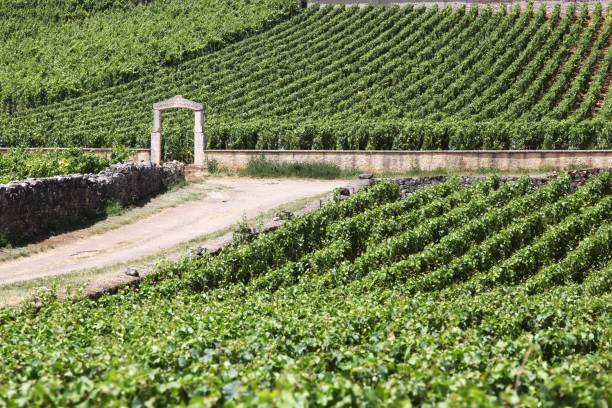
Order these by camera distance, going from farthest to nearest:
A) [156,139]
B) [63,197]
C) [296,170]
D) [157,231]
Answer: [156,139], [296,170], [157,231], [63,197]

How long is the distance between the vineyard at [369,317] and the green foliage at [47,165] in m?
6.95

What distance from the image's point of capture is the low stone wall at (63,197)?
22.2 meters

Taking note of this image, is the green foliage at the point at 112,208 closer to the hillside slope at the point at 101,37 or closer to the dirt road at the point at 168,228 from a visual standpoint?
the dirt road at the point at 168,228

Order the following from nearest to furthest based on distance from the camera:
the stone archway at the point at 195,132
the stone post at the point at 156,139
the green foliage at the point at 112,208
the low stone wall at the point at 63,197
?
the low stone wall at the point at 63,197 < the green foliage at the point at 112,208 < the stone archway at the point at 195,132 < the stone post at the point at 156,139

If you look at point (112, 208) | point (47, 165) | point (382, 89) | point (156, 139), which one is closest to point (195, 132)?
point (156, 139)

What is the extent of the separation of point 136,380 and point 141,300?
26.6 ft

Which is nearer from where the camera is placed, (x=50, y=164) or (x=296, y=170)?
(x=50, y=164)

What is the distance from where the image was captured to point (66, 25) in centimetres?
6169

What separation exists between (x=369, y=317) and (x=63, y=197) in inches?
474

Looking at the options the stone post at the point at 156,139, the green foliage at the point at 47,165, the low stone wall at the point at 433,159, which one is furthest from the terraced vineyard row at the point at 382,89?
the green foliage at the point at 47,165

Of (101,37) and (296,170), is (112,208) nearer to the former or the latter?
(296,170)

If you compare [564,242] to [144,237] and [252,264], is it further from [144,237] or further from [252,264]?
[144,237]

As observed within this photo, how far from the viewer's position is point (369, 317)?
47.8ft

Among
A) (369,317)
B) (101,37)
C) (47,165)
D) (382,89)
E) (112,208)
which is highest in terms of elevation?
(101,37)
